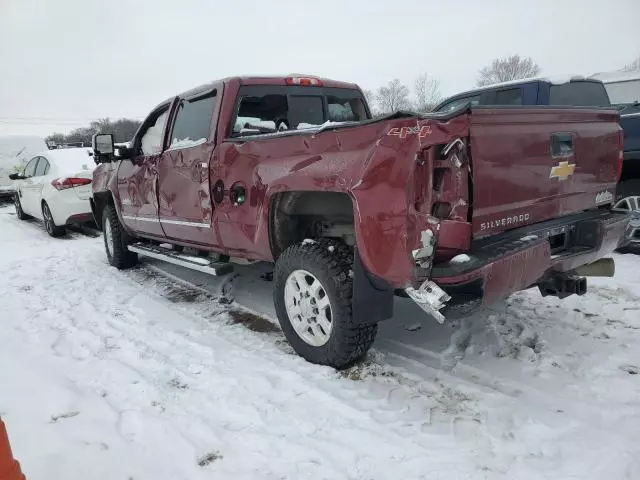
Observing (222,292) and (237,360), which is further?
(222,292)

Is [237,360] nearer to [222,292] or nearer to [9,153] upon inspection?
[222,292]

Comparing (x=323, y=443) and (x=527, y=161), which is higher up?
(x=527, y=161)

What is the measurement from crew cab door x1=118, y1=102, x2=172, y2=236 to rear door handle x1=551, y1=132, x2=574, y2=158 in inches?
138

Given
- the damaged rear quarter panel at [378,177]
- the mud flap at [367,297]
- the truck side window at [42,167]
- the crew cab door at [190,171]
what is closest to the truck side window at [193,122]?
the crew cab door at [190,171]

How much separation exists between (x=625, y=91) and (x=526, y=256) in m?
8.50

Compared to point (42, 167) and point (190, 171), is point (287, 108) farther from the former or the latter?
point (42, 167)

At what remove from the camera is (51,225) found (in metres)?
8.59

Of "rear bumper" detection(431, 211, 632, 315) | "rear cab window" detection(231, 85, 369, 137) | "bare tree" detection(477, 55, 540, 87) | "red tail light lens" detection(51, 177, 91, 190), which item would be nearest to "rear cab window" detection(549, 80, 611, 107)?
"rear cab window" detection(231, 85, 369, 137)

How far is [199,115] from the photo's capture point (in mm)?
4215

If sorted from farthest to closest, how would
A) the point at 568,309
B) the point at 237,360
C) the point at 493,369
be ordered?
the point at 568,309, the point at 237,360, the point at 493,369

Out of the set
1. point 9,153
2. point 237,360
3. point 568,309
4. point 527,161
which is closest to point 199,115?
point 237,360

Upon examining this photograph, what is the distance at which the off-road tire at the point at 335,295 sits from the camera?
9.35 feet

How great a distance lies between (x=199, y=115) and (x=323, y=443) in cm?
304

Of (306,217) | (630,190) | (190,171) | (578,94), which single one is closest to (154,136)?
(190,171)
